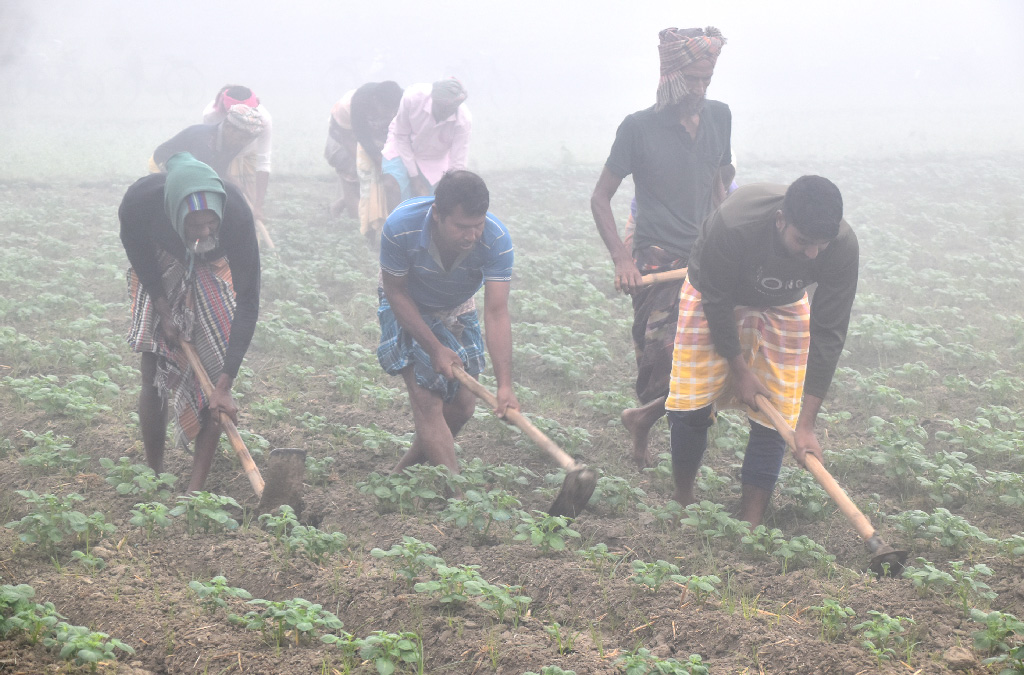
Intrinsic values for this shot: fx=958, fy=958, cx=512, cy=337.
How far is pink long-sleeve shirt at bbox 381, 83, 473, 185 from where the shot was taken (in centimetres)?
862

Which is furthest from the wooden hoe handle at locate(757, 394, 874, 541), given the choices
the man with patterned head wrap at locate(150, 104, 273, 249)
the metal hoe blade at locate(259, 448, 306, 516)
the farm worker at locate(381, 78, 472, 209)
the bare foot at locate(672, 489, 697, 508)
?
the man with patterned head wrap at locate(150, 104, 273, 249)

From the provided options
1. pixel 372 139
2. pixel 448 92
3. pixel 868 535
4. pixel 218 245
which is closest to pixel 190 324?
pixel 218 245

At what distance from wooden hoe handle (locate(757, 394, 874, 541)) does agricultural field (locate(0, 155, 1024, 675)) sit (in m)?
0.16

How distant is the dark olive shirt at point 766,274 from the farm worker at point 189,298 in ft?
6.40

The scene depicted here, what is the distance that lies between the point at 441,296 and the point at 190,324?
1.12 m

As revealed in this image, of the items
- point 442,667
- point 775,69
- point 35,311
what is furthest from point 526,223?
point 775,69

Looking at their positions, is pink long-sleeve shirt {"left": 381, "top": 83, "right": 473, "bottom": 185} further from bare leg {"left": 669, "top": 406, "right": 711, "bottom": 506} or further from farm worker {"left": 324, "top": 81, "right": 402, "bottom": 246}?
bare leg {"left": 669, "top": 406, "right": 711, "bottom": 506}

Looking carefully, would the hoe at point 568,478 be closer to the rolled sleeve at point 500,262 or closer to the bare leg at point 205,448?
the rolled sleeve at point 500,262

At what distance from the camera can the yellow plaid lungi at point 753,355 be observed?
13.2ft

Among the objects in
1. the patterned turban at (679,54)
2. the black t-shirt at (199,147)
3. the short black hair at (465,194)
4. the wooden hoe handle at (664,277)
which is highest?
the patterned turban at (679,54)

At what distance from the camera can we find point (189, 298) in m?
4.26

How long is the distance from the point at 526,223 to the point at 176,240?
25.3ft

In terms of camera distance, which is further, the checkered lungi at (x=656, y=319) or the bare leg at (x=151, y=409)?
the checkered lungi at (x=656, y=319)

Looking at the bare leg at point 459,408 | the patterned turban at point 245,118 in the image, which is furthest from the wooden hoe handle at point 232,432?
the patterned turban at point 245,118
